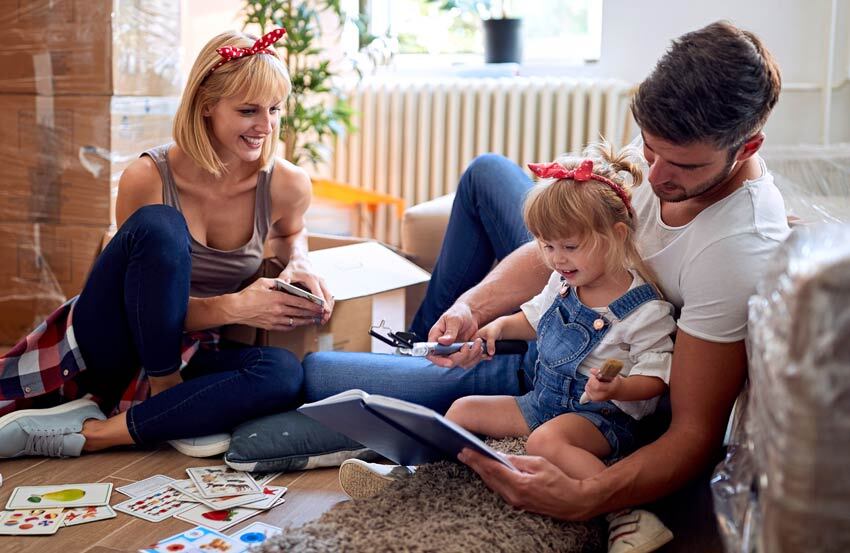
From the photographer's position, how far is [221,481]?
178 cm

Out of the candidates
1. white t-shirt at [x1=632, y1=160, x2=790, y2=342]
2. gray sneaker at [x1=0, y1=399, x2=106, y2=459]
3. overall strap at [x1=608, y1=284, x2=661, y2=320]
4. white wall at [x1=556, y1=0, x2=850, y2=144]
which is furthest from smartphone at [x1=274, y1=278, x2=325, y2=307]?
white wall at [x1=556, y1=0, x2=850, y2=144]

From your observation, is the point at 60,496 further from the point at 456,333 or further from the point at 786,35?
the point at 786,35

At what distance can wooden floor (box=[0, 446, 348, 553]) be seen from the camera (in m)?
1.53

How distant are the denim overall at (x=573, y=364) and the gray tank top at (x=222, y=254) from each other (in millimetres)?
784

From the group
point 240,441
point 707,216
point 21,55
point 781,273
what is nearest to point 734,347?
point 707,216

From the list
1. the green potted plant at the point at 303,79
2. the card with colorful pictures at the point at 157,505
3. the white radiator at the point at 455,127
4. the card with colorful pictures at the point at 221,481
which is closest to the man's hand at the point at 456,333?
the card with colorful pictures at the point at 221,481

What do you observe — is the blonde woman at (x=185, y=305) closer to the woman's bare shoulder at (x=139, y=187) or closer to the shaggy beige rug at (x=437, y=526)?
the woman's bare shoulder at (x=139, y=187)

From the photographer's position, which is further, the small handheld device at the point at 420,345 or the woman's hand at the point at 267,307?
the woman's hand at the point at 267,307

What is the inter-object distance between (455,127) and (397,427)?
273cm

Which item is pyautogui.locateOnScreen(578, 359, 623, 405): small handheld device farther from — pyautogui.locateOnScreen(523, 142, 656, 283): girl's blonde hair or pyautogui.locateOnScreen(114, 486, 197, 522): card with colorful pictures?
pyautogui.locateOnScreen(114, 486, 197, 522): card with colorful pictures

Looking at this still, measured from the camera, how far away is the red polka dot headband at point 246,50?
78.7 inches

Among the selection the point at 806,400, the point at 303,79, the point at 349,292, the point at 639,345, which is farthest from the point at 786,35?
the point at 806,400

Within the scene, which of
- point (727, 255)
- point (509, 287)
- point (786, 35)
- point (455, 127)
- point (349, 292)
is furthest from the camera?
point (455, 127)

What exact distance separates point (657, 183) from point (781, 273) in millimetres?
499
